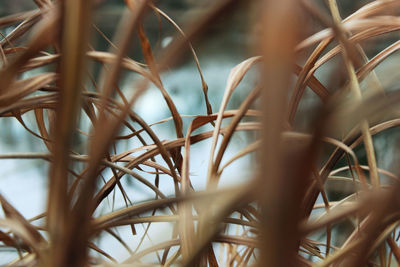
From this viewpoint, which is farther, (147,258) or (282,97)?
(147,258)

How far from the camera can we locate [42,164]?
39 cm

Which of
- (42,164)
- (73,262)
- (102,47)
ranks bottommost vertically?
(73,262)

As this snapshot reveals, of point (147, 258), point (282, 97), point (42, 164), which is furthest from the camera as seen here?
point (42, 164)

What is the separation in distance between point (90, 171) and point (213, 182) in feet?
0.16

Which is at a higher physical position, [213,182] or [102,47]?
[102,47]

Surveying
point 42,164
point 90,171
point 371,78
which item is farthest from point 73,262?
point 42,164

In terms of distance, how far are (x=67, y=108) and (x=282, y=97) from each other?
2cm

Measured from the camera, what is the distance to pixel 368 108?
0.15ft

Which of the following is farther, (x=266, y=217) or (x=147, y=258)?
(x=147, y=258)

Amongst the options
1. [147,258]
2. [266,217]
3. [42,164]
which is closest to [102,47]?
[42,164]

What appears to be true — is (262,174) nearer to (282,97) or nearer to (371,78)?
(282,97)

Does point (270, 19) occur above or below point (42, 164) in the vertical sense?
below

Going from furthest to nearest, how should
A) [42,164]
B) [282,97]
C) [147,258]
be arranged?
[42,164], [147,258], [282,97]

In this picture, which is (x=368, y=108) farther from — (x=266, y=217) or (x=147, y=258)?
(x=147, y=258)
